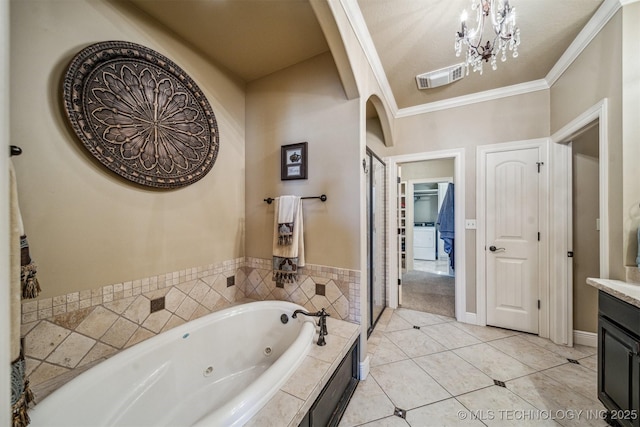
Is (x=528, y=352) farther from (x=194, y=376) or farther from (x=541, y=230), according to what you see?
(x=194, y=376)

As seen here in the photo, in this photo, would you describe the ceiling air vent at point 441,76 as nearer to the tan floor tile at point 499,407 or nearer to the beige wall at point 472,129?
the beige wall at point 472,129

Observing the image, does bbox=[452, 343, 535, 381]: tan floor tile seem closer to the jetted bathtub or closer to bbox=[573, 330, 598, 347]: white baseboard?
bbox=[573, 330, 598, 347]: white baseboard

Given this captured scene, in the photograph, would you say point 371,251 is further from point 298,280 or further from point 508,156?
point 508,156

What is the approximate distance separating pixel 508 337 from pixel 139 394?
9.86ft

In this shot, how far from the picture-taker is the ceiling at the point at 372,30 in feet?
4.81

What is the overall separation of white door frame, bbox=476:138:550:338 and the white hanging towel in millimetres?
2000

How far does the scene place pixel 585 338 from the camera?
206 cm

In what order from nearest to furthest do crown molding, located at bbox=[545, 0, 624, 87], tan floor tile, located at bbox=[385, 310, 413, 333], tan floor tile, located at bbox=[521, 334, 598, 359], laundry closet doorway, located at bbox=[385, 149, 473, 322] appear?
crown molding, located at bbox=[545, 0, 624, 87]
tan floor tile, located at bbox=[521, 334, 598, 359]
tan floor tile, located at bbox=[385, 310, 413, 333]
laundry closet doorway, located at bbox=[385, 149, 473, 322]

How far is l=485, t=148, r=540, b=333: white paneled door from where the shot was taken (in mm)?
2275

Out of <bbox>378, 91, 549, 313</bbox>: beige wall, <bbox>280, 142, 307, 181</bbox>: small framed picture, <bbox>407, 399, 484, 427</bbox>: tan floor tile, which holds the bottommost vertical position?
<bbox>407, 399, 484, 427</bbox>: tan floor tile

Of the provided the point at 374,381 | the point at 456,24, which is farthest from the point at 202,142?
the point at 374,381

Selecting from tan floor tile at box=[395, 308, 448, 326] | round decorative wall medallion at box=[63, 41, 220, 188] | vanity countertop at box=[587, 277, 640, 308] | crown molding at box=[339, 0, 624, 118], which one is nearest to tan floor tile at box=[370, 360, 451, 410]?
tan floor tile at box=[395, 308, 448, 326]

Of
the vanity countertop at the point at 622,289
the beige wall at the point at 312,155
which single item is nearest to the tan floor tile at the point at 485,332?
the vanity countertop at the point at 622,289

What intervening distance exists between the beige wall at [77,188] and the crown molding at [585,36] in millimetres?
2829
